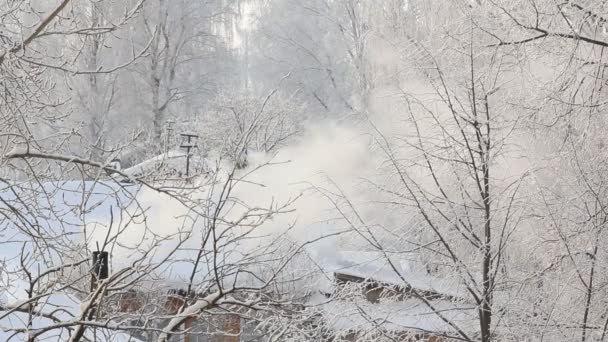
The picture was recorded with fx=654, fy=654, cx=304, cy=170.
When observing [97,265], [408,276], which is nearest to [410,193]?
[408,276]

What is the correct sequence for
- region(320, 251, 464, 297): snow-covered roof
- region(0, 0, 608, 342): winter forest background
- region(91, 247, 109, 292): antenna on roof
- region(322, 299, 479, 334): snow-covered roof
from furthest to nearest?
region(320, 251, 464, 297): snow-covered roof → region(322, 299, 479, 334): snow-covered roof → region(0, 0, 608, 342): winter forest background → region(91, 247, 109, 292): antenna on roof

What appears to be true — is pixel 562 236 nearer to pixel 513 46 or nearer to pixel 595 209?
pixel 595 209

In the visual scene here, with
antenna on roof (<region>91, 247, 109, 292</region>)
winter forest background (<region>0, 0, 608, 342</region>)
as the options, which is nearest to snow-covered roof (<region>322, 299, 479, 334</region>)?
winter forest background (<region>0, 0, 608, 342</region>)

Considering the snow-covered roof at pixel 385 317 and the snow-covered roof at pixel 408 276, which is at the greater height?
the snow-covered roof at pixel 408 276

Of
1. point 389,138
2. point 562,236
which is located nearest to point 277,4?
point 389,138

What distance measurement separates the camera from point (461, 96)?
4.91m

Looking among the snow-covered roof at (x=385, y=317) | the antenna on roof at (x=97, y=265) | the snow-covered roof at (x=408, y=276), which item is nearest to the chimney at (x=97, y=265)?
the antenna on roof at (x=97, y=265)

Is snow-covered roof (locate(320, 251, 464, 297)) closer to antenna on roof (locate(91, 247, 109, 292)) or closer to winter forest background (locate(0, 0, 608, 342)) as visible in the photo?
winter forest background (locate(0, 0, 608, 342))

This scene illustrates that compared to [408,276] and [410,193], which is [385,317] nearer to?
[408,276]

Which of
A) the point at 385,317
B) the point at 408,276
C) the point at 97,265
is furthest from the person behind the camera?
the point at 408,276

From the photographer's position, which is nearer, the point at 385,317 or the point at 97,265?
the point at 97,265

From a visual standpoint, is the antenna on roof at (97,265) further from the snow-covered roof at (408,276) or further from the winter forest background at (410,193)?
the snow-covered roof at (408,276)

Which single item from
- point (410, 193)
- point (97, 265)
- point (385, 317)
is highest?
Answer: point (410, 193)

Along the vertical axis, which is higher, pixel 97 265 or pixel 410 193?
pixel 410 193
